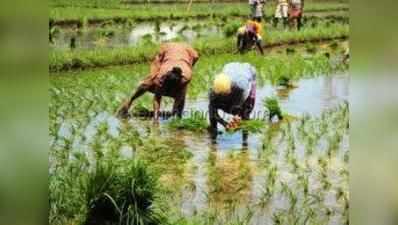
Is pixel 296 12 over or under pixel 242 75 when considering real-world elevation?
over

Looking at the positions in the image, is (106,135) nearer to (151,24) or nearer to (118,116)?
(118,116)

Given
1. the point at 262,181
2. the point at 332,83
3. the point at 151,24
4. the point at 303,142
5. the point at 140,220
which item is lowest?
the point at 140,220

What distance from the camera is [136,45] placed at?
104 inches

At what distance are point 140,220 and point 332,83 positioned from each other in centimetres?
104

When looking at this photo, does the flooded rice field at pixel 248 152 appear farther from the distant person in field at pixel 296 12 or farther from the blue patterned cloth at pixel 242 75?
the distant person in field at pixel 296 12

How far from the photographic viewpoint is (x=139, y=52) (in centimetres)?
262

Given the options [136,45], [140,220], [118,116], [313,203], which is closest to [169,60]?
[136,45]

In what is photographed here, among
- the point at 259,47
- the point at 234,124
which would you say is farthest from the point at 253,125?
the point at 259,47

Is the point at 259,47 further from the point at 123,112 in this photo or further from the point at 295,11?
the point at 123,112

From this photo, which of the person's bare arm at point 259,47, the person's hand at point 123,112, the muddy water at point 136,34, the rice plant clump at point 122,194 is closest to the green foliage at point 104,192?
the rice plant clump at point 122,194

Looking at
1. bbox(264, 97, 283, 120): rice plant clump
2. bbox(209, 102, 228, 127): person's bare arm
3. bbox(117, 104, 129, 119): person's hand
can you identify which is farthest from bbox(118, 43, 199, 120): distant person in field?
bbox(264, 97, 283, 120): rice plant clump

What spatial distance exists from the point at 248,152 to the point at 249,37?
1.70 feet

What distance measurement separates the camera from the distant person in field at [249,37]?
2.61 meters

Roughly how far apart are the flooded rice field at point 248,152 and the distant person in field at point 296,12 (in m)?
0.27
